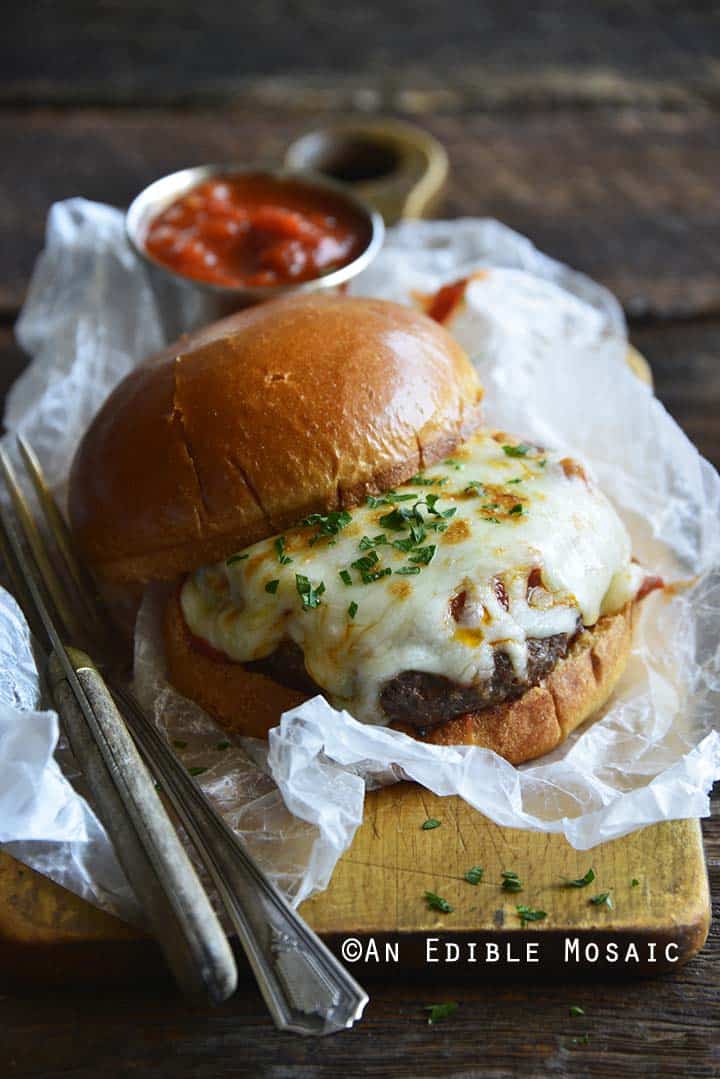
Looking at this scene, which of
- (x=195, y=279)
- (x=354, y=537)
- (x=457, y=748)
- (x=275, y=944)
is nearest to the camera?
(x=275, y=944)

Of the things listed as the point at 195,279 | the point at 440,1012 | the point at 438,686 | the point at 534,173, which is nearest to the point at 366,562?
the point at 438,686

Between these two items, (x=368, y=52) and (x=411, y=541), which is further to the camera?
(x=368, y=52)

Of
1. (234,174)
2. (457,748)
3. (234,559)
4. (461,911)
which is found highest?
(234,174)

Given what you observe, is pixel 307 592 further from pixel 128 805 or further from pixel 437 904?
pixel 437 904

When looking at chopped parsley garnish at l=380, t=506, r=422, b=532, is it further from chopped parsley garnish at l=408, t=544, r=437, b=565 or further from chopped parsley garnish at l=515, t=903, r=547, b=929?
chopped parsley garnish at l=515, t=903, r=547, b=929

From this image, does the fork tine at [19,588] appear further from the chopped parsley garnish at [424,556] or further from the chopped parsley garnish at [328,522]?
the chopped parsley garnish at [424,556]

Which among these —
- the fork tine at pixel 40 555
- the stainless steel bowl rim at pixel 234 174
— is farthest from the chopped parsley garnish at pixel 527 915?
the stainless steel bowl rim at pixel 234 174
